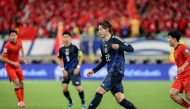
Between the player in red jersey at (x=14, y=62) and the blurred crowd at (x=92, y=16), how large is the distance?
16452 mm

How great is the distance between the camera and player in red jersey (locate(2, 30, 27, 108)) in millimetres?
14898

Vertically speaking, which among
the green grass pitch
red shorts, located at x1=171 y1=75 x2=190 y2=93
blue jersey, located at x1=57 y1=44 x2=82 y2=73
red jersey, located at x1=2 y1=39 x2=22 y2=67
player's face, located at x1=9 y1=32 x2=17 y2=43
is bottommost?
the green grass pitch

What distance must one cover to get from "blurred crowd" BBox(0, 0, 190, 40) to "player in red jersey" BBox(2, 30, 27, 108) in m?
16.5

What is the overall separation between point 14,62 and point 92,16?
20679 mm

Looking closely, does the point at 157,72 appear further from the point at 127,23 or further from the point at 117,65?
the point at 117,65

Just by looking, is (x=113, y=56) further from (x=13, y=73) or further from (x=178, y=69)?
(x=13, y=73)

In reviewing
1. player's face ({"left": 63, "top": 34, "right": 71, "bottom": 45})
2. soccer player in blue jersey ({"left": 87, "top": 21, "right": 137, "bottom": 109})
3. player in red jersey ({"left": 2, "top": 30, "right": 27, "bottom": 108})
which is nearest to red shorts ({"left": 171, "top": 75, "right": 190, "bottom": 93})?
soccer player in blue jersey ({"left": 87, "top": 21, "right": 137, "bottom": 109})

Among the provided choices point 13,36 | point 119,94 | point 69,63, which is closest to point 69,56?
point 69,63

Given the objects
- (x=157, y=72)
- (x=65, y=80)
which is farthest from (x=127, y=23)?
(x=65, y=80)

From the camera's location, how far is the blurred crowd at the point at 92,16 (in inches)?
1265

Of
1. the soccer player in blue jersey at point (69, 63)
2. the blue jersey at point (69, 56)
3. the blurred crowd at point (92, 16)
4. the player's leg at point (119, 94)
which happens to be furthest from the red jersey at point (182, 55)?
the blurred crowd at point (92, 16)

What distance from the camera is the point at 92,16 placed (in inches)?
1395

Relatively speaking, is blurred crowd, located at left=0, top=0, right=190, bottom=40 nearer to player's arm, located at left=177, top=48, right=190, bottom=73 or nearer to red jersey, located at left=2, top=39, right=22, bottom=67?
red jersey, located at left=2, top=39, right=22, bottom=67

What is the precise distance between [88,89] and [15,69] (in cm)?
733
